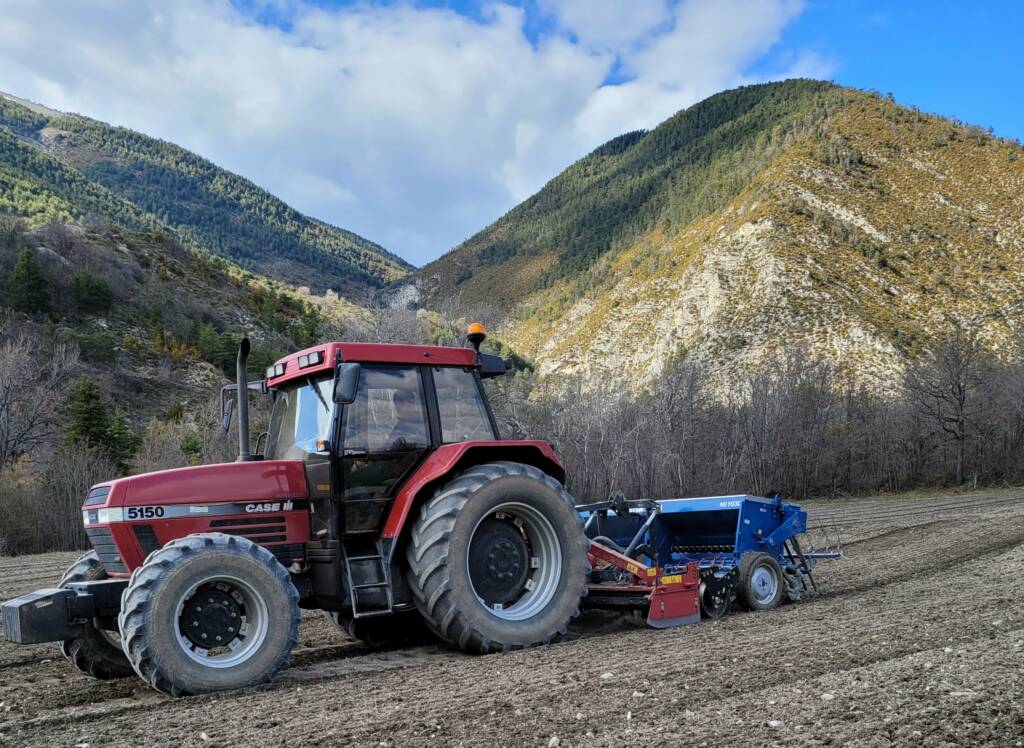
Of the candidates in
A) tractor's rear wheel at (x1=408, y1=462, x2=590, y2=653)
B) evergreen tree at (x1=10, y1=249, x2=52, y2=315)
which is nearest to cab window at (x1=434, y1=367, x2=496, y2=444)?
tractor's rear wheel at (x1=408, y1=462, x2=590, y2=653)

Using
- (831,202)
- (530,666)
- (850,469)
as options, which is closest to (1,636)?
(530,666)

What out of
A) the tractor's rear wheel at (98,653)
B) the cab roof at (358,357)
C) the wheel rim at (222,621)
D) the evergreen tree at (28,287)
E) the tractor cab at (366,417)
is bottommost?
Result: the tractor's rear wheel at (98,653)

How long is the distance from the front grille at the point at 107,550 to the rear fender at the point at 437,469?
187cm

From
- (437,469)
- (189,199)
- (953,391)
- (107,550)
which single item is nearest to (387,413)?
(437,469)

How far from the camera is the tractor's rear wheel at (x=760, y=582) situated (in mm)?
8125

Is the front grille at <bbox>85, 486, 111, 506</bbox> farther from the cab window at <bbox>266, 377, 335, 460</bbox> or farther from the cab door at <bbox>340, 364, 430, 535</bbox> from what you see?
the cab door at <bbox>340, 364, 430, 535</bbox>

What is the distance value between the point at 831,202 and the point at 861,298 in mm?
13458

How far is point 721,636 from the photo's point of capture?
22.0ft

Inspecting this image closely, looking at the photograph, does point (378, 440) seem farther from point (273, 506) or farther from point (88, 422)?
point (88, 422)

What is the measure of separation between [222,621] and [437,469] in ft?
6.24

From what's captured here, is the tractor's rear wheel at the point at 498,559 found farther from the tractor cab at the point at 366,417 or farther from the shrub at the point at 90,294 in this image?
the shrub at the point at 90,294

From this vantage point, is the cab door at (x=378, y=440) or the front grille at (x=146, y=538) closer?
the front grille at (x=146, y=538)

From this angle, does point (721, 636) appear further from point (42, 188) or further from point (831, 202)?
point (42, 188)

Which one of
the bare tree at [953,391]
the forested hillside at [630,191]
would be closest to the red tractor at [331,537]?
the bare tree at [953,391]
